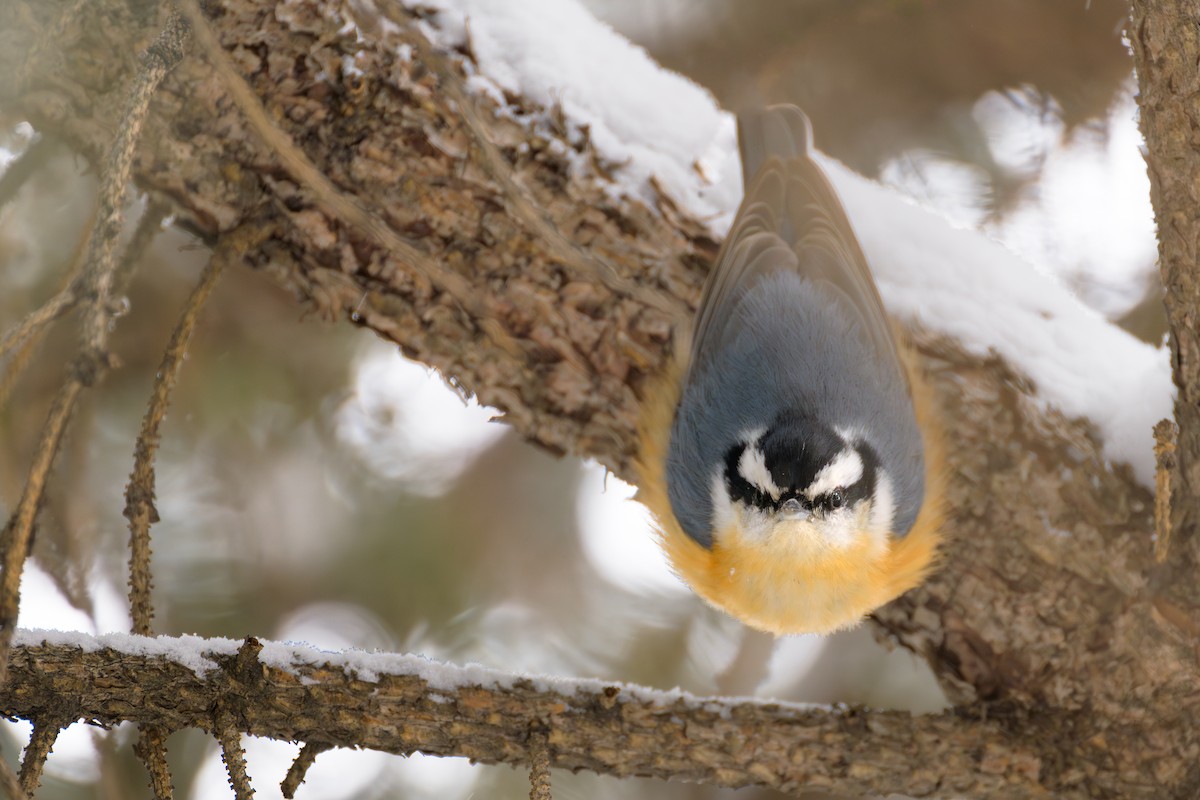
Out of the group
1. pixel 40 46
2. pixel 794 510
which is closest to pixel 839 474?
pixel 794 510

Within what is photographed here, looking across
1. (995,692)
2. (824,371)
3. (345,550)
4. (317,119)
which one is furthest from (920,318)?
(345,550)

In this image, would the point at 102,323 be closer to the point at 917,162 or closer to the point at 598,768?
the point at 598,768

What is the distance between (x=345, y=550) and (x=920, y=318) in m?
1.43

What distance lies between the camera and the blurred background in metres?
2.27

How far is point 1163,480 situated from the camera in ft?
5.68

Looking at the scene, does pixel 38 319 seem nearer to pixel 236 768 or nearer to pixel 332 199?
pixel 236 768

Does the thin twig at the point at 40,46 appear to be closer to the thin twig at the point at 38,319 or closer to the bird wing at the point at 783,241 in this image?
the thin twig at the point at 38,319

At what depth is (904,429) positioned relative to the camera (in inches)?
75.1

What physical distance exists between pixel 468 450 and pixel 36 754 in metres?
1.52

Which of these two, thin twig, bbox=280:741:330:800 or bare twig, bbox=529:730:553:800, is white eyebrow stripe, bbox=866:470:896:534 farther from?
thin twig, bbox=280:741:330:800

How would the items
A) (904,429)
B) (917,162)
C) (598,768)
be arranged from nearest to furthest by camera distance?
(598,768) → (904,429) → (917,162)

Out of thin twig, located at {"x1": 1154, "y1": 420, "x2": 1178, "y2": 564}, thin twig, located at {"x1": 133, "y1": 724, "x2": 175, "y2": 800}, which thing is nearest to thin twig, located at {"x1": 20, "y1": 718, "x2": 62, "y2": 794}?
thin twig, located at {"x1": 133, "y1": 724, "x2": 175, "y2": 800}

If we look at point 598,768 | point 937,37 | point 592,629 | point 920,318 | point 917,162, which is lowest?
point 598,768

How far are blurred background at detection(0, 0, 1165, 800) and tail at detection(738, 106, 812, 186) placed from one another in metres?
0.55
